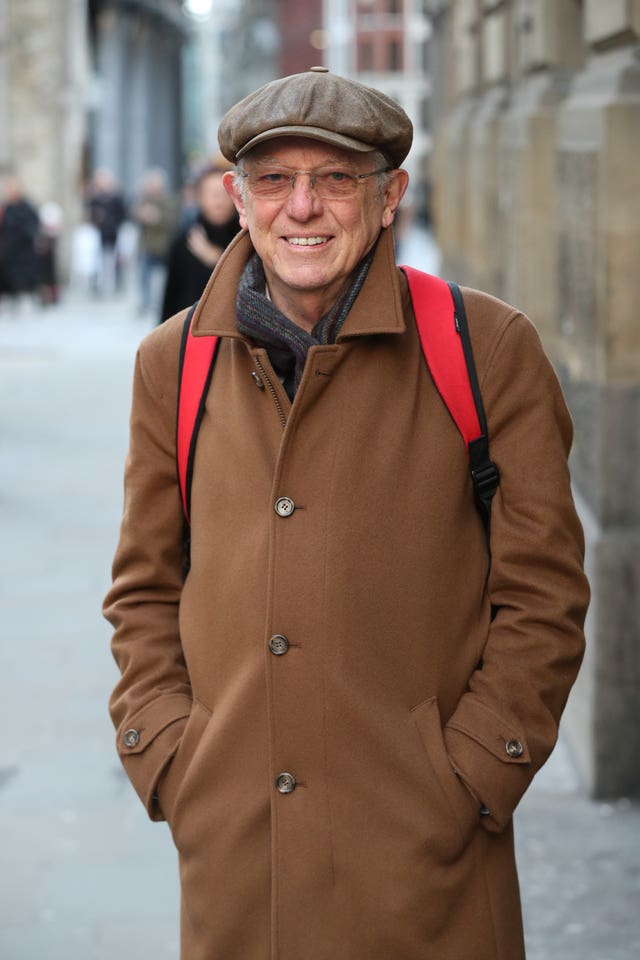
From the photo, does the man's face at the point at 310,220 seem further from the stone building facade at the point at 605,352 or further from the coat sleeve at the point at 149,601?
the stone building facade at the point at 605,352

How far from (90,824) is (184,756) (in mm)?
2449

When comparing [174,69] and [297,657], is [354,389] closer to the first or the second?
[297,657]

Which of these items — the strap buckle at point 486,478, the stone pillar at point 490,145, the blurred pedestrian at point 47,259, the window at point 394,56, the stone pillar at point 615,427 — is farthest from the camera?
the window at point 394,56

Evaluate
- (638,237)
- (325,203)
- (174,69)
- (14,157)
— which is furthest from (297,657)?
(174,69)

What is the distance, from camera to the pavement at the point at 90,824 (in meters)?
4.36

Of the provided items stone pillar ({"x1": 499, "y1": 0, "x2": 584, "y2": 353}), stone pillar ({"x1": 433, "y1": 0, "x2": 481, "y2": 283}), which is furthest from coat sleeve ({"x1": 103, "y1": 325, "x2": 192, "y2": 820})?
stone pillar ({"x1": 433, "y1": 0, "x2": 481, "y2": 283})

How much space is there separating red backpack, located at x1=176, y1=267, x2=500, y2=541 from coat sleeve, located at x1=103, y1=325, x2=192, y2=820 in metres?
0.03

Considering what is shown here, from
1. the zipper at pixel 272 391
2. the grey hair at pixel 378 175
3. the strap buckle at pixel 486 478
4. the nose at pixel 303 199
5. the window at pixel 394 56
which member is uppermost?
the window at pixel 394 56

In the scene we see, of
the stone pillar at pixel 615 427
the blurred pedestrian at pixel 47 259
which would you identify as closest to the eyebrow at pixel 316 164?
the stone pillar at pixel 615 427

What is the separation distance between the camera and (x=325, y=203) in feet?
8.60

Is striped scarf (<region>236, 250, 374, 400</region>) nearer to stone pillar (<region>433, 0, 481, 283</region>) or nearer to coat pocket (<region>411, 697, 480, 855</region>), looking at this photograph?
coat pocket (<region>411, 697, 480, 855</region>)

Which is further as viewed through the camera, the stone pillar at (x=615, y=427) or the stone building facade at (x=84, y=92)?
the stone building facade at (x=84, y=92)

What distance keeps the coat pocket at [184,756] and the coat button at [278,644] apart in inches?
8.1

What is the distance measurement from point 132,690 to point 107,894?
1951mm
